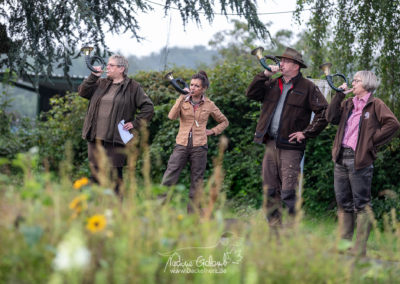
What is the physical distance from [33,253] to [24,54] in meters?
6.77

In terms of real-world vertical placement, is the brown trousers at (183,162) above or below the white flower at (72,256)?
below

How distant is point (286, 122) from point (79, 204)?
3.68 metres

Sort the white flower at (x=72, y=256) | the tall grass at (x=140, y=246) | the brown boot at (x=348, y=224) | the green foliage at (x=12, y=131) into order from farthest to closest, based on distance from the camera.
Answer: the green foliage at (x=12, y=131) → the brown boot at (x=348, y=224) → the tall grass at (x=140, y=246) → the white flower at (x=72, y=256)

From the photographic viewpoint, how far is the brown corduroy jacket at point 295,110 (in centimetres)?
610

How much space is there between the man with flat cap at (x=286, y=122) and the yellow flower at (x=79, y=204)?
3.47 meters

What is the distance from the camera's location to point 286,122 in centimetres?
611

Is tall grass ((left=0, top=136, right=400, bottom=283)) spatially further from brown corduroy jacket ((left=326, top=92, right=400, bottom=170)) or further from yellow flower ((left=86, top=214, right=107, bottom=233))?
brown corduroy jacket ((left=326, top=92, right=400, bottom=170))

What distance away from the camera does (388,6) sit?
8.26m

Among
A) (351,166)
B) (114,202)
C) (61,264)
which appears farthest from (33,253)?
(351,166)

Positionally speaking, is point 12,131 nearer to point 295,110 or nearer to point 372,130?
point 295,110

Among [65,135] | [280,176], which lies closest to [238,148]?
[280,176]

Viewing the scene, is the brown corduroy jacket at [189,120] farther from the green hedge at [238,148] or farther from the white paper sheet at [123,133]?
the green hedge at [238,148]

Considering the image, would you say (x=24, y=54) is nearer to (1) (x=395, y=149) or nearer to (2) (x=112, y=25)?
(2) (x=112, y=25)

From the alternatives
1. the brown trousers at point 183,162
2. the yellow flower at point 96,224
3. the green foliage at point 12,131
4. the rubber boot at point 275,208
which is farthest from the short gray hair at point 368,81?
→ the green foliage at point 12,131
